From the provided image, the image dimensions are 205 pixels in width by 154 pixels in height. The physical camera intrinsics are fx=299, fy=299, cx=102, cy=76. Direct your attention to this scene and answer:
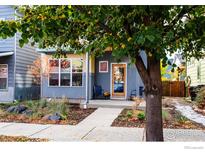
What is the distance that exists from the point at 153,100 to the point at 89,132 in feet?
12.3

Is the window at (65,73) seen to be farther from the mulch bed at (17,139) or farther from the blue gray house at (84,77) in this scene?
the mulch bed at (17,139)

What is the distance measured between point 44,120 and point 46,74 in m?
6.92

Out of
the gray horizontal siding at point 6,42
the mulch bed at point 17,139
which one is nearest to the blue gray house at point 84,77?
the gray horizontal siding at point 6,42

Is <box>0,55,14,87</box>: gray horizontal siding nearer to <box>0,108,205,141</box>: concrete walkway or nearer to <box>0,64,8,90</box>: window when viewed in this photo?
<box>0,64,8,90</box>: window

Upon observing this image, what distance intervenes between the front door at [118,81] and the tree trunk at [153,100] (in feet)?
38.9

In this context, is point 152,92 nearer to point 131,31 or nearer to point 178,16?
point 131,31

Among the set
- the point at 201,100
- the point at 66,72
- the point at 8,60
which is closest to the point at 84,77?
the point at 66,72

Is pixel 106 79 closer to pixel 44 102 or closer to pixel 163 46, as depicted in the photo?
pixel 44 102

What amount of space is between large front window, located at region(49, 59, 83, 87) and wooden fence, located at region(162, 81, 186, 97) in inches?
323

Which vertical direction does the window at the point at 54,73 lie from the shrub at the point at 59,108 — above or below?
above

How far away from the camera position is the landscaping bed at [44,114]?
34.5 feet

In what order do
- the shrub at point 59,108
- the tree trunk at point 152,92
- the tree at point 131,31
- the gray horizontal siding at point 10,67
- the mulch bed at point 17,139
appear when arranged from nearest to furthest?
the tree at point 131,31, the tree trunk at point 152,92, the mulch bed at point 17,139, the shrub at point 59,108, the gray horizontal siding at point 10,67

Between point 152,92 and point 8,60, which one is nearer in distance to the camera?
point 152,92

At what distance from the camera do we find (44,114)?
11.4 m
